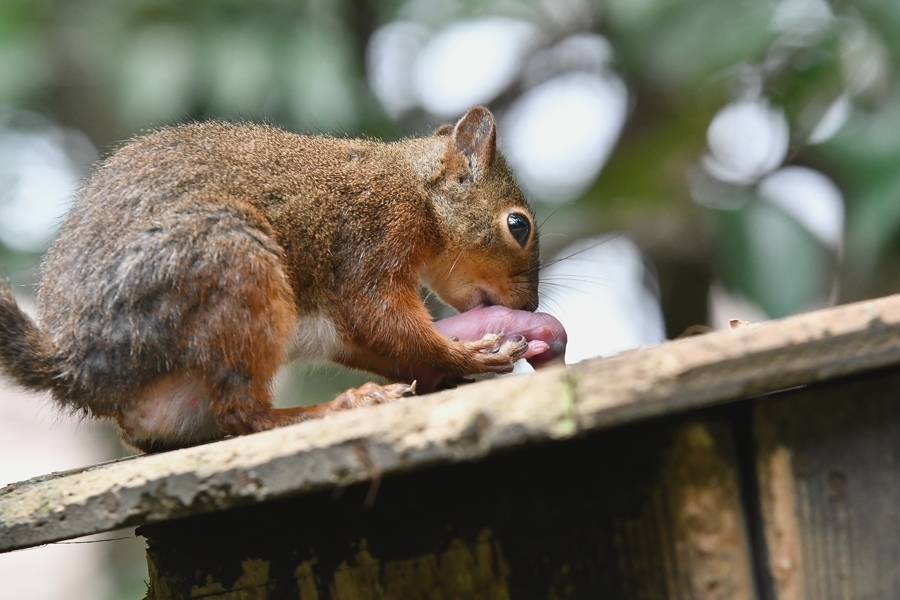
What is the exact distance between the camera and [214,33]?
131 inches

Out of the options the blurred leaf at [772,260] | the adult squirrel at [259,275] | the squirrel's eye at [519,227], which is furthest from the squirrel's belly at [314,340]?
the blurred leaf at [772,260]

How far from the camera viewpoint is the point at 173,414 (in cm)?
201

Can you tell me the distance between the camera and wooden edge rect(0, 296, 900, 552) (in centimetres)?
112

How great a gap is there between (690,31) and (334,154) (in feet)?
4.52

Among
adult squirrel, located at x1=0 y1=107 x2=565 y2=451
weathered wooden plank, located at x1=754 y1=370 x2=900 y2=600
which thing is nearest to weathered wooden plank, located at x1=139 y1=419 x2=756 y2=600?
weathered wooden plank, located at x1=754 y1=370 x2=900 y2=600

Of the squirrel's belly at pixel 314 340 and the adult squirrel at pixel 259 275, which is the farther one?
the squirrel's belly at pixel 314 340

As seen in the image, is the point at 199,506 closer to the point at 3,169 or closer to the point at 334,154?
the point at 334,154

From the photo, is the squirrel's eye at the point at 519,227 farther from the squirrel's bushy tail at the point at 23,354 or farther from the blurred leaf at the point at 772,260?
the squirrel's bushy tail at the point at 23,354

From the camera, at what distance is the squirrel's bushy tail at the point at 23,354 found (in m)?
1.95

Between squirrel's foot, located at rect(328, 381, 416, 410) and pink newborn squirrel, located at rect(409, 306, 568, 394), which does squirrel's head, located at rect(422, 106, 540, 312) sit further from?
squirrel's foot, located at rect(328, 381, 416, 410)

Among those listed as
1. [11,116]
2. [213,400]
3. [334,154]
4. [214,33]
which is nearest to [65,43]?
[11,116]

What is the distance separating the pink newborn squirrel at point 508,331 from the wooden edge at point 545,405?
3.34 feet

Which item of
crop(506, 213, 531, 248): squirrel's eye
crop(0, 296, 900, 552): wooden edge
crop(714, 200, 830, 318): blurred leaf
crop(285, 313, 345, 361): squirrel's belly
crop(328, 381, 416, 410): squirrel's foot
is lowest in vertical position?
crop(0, 296, 900, 552): wooden edge

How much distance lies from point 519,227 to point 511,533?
1.60 meters
